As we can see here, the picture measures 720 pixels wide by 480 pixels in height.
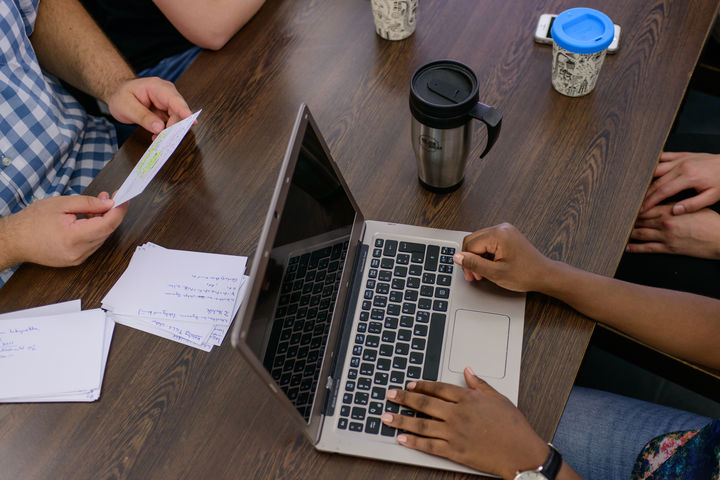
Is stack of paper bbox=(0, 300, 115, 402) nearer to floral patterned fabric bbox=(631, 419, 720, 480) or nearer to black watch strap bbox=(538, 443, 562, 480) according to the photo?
black watch strap bbox=(538, 443, 562, 480)

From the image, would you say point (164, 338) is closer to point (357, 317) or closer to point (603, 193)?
point (357, 317)

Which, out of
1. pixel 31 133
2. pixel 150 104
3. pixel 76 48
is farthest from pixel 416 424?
pixel 76 48

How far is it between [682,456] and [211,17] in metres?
1.17

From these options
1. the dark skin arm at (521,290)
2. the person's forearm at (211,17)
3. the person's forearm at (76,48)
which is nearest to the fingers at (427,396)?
the dark skin arm at (521,290)

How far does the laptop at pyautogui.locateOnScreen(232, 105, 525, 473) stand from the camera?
0.67 m

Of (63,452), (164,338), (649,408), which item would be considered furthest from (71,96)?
(649,408)

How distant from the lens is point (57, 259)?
936 mm

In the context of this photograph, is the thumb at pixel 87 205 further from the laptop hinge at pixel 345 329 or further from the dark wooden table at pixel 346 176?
the laptop hinge at pixel 345 329

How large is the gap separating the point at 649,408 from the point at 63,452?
99 cm

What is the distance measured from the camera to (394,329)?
2.66 feet

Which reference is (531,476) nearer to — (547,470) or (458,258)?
(547,470)

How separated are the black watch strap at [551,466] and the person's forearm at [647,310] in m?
0.21

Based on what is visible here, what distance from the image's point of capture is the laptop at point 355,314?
0.67 metres

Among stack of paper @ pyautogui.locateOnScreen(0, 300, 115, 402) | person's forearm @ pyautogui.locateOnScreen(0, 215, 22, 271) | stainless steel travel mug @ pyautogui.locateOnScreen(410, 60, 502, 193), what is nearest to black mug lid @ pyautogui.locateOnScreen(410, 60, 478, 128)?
stainless steel travel mug @ pyautogui.locateOnScreen(410, 60, 502, 193)
